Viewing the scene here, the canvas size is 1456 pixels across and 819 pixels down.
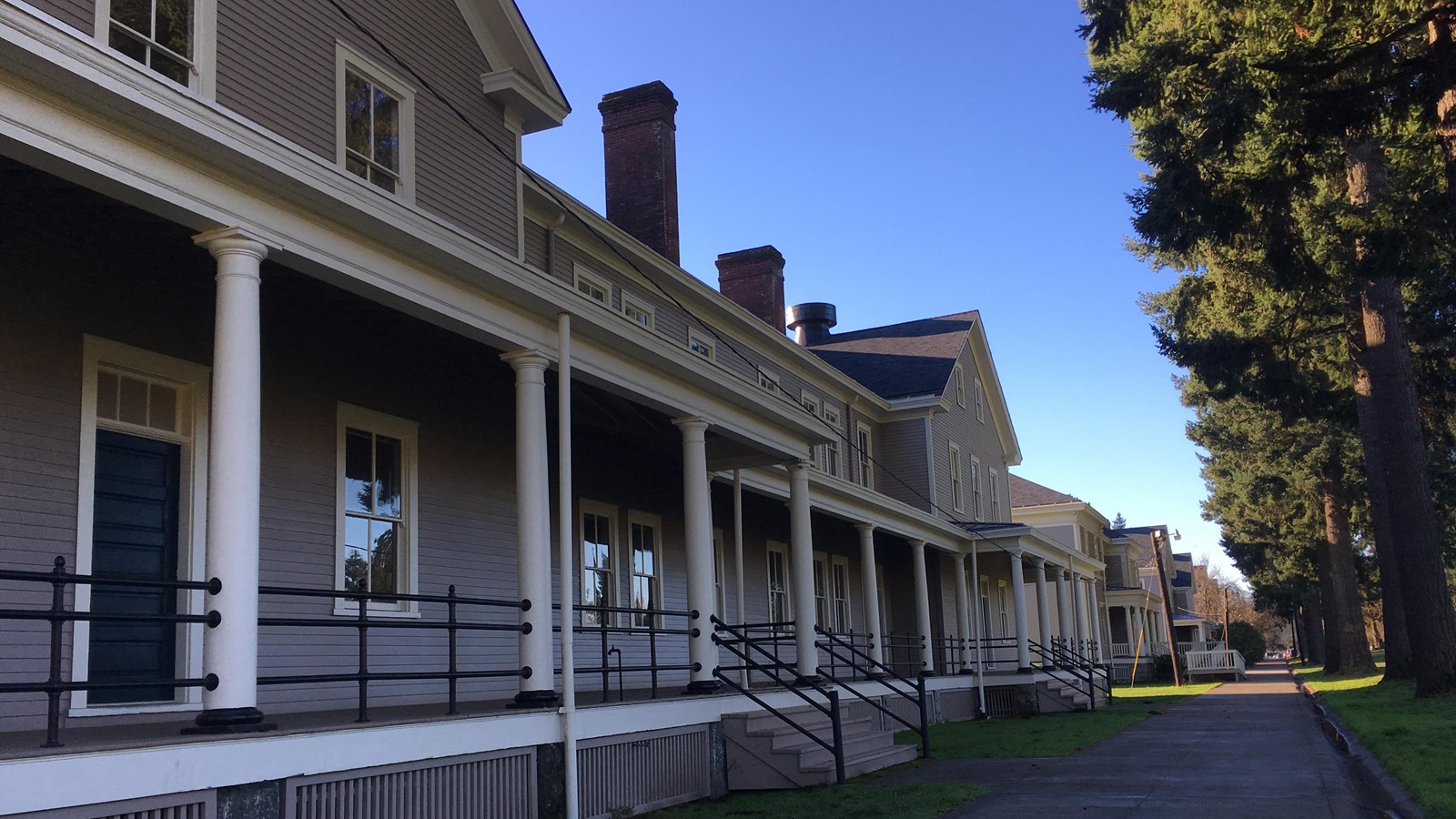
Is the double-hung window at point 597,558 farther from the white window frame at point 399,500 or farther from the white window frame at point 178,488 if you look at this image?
the white window frame at point 178,488

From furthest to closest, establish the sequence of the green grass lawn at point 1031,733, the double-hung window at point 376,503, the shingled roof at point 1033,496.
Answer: the shingled roof at point 1033,496
the green grass lawn at point 1031,733
the double-hung window at point 376,503

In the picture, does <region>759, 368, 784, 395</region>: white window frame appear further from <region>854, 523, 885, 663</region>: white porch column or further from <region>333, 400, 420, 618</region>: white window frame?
<region>333, 400, 420, 618</region>: white window frame

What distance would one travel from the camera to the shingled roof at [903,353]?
31.3 m

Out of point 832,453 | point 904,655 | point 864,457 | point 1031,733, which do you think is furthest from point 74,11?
point 904,655

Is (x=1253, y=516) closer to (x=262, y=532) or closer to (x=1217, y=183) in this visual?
(x=1217, y=183)

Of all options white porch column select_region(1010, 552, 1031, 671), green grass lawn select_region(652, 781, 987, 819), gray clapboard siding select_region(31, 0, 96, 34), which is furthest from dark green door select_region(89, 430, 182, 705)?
white porch column select_region(1010, 552, 1031, 671)

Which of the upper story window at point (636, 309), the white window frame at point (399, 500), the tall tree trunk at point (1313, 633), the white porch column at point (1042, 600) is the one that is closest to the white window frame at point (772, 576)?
the upper story window at point (636, 309)

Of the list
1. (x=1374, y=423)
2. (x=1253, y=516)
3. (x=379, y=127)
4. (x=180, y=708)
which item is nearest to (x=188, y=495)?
(x=180, y=708)

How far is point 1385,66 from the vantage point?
46.1ft

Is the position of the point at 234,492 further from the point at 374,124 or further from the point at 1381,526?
the point at 1381,526

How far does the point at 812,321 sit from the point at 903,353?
13.4 ft

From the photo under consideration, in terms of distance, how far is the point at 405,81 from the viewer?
12109 millimetres

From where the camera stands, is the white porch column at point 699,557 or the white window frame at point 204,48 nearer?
the white window frame at point 204,48

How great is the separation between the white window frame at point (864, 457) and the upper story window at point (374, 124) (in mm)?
18187
